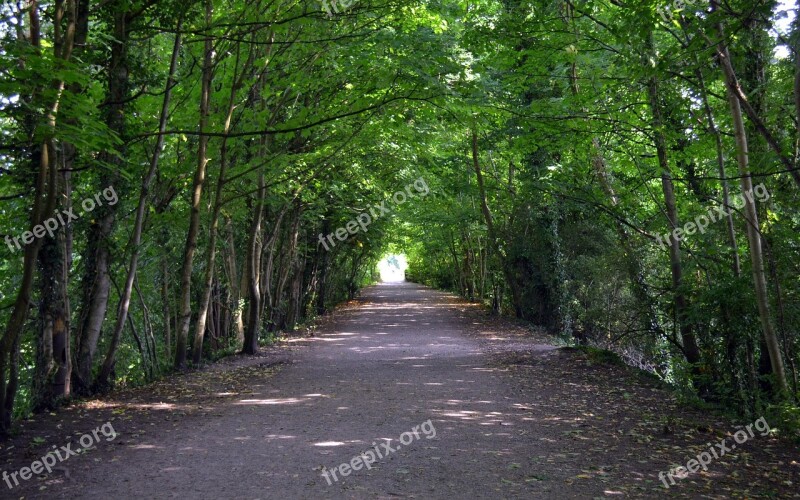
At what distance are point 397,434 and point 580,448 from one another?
1.99 metres

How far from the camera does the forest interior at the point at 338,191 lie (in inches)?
219

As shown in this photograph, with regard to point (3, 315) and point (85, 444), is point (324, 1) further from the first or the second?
point (3, 315)

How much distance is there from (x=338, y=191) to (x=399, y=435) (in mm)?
11220

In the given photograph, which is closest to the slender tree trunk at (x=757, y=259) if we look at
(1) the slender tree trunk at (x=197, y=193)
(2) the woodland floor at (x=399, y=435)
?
(2) the woodland floor at (x=399, y=435)

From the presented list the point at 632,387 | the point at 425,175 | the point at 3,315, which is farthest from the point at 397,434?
the point at 425,175

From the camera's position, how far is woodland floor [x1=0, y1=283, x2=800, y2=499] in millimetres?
5074

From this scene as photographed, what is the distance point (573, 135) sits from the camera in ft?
34.1

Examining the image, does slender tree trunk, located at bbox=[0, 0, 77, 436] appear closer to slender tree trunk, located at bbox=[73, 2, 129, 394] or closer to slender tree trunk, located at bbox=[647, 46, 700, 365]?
slender tree trunk, located at bbox=[73, 2, 129, 394]

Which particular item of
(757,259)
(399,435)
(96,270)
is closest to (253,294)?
(96,270)

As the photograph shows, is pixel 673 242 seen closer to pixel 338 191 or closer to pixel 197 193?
pixel 197 193

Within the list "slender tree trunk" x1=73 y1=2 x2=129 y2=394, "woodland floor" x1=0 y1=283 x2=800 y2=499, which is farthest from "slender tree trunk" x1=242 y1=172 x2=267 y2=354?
"slender tree trunk" x1=73 y1=2 x2=129 y2=394

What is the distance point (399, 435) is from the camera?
6777mm

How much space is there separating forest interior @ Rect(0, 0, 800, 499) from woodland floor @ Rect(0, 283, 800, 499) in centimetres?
5

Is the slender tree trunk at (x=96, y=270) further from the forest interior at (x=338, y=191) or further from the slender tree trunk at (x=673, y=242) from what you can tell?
the slender tree trunk at (x=673, y=242)
